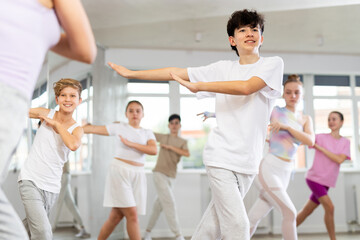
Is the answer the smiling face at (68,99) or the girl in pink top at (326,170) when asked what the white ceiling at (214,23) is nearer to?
the girl in pink top at (326,170)

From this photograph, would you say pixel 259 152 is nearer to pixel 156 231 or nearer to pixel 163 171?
pixel 163 171

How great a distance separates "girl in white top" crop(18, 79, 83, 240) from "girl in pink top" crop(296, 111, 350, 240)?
2.60m

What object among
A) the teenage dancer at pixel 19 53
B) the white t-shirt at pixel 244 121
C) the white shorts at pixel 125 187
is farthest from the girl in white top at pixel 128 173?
the teenage dancer at pixel 19 53

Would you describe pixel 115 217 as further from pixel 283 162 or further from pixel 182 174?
pixel 182 174

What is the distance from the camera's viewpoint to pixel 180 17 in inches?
190

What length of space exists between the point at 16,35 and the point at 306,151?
19.7 feet

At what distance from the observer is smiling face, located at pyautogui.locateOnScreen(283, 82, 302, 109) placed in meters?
3.41

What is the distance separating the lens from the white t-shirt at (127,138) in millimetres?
3979

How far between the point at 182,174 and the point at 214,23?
2.01 m

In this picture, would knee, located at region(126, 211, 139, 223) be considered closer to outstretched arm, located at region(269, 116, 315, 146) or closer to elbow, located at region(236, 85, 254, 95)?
outstretched arm, located at region(269, 116, 315, 146)

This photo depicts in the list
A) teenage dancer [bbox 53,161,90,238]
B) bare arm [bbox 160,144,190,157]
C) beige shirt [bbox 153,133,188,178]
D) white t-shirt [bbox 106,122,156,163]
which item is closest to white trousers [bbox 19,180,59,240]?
white t-shirt [bbox 106,122,156,163]

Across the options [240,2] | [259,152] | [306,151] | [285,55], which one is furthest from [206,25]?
[259,152]

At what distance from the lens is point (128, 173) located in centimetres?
393

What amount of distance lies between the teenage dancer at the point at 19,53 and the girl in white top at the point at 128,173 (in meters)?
2.68
